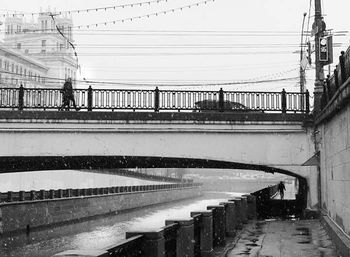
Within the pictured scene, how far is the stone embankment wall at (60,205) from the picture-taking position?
32031mm

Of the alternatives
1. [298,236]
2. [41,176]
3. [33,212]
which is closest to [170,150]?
[298,236]

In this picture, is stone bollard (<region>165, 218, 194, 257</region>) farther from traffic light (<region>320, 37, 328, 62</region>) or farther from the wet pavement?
traffic light (<region>320, 37, 328, 62</region>)

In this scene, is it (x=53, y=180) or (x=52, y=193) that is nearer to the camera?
(x=52, y=193)

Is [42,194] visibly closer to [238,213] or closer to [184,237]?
[238,213]

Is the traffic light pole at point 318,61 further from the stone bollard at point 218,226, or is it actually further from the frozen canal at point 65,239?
Result: the frozen canal at point 65,239

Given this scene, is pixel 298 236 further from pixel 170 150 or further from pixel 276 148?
pixel 170 150

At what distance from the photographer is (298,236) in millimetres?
16422

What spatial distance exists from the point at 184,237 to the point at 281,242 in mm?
4805

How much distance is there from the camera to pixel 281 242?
1505 cm

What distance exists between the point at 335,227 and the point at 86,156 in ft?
31.5

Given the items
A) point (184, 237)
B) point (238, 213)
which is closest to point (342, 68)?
point (184, 237)

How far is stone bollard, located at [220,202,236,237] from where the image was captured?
1683 centimetres

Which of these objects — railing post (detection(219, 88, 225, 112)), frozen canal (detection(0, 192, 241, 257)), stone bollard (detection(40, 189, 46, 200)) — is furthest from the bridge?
stone bollard (detection(40, 189, 46, 200))

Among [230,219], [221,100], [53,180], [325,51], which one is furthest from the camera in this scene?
[53,180]
